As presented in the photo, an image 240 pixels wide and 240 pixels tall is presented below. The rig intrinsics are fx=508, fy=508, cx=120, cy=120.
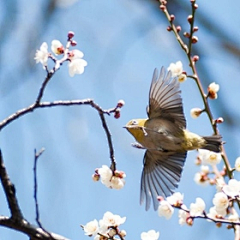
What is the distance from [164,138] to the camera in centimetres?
253

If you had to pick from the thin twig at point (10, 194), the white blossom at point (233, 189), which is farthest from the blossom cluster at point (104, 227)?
the thin twig at point (10, 194)

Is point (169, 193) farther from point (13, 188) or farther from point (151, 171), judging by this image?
point (13, 188)

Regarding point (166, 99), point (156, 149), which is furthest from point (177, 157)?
point (166, 99)

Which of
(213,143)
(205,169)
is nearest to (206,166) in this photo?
(205,169)

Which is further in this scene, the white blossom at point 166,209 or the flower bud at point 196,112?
the flower bud at point 196,112

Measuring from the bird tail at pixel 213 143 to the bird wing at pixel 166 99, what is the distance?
23cm

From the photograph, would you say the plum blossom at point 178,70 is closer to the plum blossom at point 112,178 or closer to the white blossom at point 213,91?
the white blossom at point 213,91

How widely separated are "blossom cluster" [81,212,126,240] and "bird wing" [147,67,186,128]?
80cm

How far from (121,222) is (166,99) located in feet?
2.79

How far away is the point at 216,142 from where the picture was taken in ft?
7.25

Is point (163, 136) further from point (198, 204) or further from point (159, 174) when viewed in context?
point (198, 204)

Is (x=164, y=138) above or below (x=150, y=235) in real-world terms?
above

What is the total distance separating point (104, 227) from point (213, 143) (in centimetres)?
70

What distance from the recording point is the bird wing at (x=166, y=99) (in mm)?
2422
